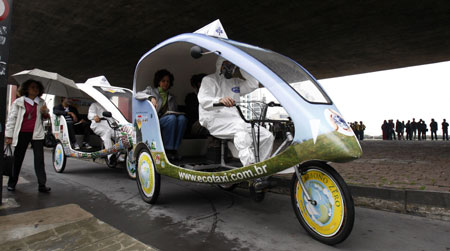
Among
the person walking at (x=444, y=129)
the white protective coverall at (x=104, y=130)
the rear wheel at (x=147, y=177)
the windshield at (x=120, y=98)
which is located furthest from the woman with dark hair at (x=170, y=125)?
the person walking at (x=444, y=129)

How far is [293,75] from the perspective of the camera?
2.85m

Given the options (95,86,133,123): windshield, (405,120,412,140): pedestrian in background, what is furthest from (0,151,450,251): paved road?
(405,120,412,140): pedestrian in background

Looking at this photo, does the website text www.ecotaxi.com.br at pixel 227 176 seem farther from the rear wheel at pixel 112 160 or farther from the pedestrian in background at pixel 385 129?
the pedestrian in background at pixel 385 129

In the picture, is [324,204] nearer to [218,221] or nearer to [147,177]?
[218,221]

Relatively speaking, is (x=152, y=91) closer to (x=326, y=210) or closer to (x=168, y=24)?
(x=326, y=210)

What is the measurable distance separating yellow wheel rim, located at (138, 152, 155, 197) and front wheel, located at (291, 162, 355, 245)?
6.67 ft

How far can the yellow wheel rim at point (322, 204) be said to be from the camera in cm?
234

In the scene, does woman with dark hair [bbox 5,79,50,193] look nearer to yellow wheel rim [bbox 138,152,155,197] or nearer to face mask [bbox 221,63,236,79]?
yellow wheel rim [bbox 138,152,155,197]

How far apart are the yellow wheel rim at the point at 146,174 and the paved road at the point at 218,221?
0.67 ft

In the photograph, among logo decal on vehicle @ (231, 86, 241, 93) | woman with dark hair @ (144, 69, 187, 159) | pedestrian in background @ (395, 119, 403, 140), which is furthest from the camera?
pedestrian in background @ (395, 119, 403, 140)

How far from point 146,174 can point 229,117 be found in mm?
1506

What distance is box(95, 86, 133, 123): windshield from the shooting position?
6752 millimetres

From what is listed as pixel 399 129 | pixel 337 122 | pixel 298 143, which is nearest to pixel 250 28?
pixel 337 122

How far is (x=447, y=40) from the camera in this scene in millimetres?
14289
